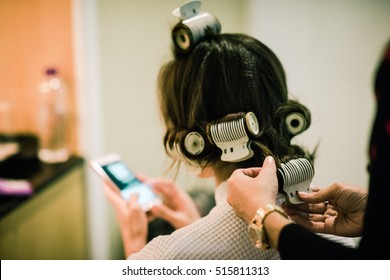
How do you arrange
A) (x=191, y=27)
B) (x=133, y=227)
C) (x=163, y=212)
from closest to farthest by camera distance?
(x=191, y=27) → (x=133, y=227) → (x=163, y=212)

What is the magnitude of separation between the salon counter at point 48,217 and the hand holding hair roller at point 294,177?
771mm

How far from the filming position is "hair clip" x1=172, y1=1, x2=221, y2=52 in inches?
32.2

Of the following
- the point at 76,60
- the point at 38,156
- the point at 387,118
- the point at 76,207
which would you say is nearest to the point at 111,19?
the point at 76,60

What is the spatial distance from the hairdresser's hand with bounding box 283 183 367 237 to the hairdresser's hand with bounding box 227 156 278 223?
0.40 ft

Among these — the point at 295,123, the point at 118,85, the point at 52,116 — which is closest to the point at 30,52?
the point at 52,116

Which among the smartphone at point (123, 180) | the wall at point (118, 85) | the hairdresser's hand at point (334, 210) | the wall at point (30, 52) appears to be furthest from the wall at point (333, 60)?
the wall at point (30, 52)

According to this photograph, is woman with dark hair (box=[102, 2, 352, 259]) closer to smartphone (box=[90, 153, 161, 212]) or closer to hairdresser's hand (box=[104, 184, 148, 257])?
hairdresser's hand (box=[104, 184, 148, 257])

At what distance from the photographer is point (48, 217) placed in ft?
4.78

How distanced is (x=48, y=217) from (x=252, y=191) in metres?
1.07

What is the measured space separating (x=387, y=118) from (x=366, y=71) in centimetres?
75

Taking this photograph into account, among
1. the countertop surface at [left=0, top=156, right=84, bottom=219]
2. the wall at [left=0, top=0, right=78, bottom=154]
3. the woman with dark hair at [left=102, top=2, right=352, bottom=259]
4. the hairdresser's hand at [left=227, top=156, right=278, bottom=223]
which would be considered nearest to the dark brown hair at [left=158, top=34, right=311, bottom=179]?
the woman with dark hair at [left=102, top=2, right=352, bottom=259]

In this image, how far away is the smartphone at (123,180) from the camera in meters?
1.03

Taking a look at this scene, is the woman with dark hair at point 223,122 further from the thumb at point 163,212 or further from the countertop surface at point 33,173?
the countertop surface at point 33,173

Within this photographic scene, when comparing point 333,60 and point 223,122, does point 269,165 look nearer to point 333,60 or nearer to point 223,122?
point 223,122
